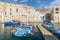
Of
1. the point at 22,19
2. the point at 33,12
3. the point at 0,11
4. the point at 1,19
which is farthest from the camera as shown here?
the point at 33,12

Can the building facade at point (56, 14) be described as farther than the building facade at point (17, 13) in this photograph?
Yes

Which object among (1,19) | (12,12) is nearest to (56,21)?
(12,12)

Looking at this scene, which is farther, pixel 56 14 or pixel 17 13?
pixel 56 14

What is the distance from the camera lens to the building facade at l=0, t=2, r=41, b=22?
20.3m

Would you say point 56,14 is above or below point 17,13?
below

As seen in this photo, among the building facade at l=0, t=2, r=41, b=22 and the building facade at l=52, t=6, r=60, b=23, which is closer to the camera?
the building facade at l=0, t=2, r=41, b=22

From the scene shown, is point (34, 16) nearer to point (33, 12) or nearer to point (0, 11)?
point (33, 12)

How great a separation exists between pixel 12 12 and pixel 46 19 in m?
5.53

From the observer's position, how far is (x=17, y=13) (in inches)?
833

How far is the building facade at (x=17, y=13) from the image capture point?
2031 centimetres

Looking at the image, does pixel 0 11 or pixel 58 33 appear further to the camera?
pixel 0 11

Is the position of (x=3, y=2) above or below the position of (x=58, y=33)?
above

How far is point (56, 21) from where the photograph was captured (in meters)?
20.9

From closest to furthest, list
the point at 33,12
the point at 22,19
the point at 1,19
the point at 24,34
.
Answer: the point at 24,34, the point at 1,19, the point at 22,19, the point at 33,12
